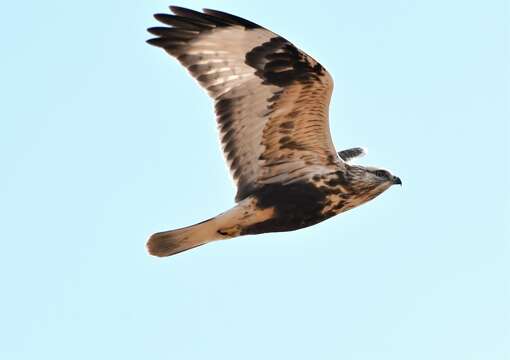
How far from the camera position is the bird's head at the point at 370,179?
11992 millimetres

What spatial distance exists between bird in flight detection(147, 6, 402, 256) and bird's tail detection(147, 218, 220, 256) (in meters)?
0.01

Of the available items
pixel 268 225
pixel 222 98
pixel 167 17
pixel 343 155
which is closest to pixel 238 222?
pixel 268 225

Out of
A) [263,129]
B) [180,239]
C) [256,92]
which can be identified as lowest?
[180,239]

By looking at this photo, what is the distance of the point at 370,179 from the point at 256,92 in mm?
1463

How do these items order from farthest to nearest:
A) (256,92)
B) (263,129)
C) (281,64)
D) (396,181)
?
(396,181) → (263,129) → (256,92) → (281,64)

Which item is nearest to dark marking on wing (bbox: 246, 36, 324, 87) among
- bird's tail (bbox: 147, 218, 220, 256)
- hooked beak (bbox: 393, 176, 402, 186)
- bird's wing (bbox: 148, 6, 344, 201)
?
bird's wing (bbox: 148, 6, 344, 201)

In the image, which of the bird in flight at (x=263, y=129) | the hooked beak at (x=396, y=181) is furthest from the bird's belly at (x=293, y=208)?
the hooked beak at (x=396, y=181)

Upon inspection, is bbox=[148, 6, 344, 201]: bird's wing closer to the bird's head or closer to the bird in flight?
the bird in flight

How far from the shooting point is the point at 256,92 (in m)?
12.0

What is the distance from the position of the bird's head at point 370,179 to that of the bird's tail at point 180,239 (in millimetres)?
1522

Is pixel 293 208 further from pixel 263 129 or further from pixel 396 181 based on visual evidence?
pixel 396 181

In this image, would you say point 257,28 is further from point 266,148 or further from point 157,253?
point 157,253

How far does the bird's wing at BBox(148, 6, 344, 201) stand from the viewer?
11828 millimetres

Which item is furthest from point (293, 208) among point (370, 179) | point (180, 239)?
point (180, 239)
